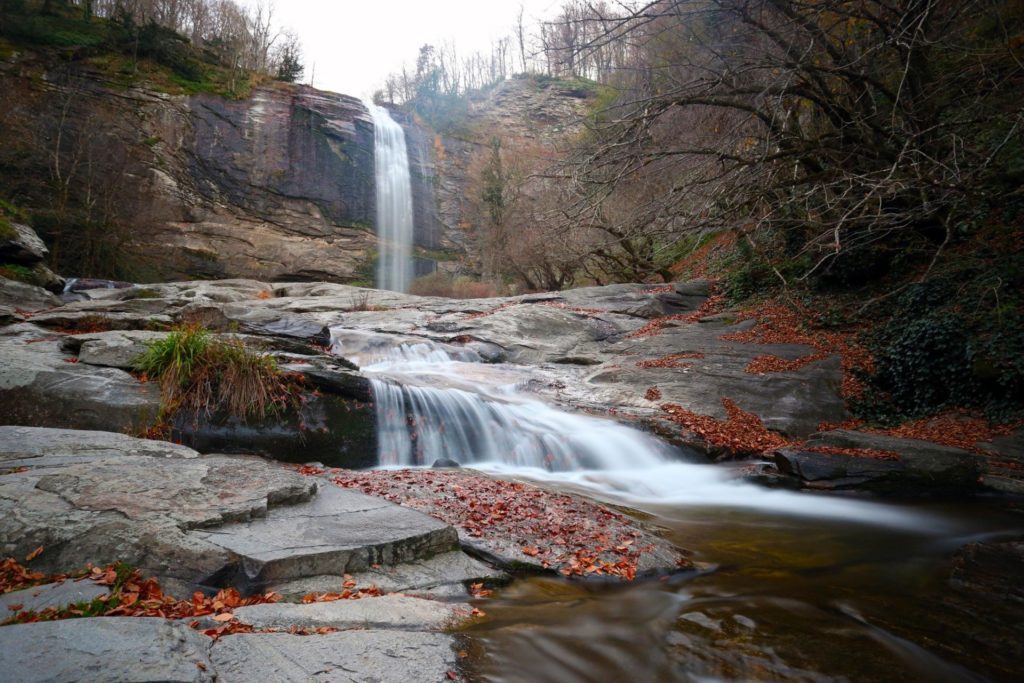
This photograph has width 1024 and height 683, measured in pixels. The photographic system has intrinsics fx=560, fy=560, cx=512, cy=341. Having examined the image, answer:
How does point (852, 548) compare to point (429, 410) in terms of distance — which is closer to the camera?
point (852, 548)

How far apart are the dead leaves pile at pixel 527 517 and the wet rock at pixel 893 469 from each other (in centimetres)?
306

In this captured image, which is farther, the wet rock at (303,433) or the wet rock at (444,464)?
the wet rock at (444,464)

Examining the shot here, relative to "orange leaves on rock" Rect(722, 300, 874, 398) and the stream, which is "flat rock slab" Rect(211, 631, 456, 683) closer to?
the stream

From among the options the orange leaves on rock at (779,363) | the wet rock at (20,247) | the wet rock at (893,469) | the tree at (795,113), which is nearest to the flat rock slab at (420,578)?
the tree at (795,113)

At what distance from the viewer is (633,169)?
23.1 feet

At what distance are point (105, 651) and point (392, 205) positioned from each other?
3283cm

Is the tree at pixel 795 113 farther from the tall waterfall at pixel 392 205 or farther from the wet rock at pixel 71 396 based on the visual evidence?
the tall waterfall at pixel 392 205

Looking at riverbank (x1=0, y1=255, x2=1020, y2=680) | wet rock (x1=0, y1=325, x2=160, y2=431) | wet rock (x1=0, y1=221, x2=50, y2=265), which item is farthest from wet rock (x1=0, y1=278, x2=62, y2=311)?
wet rock (x1=0, y1=325, x2=160, y2=431)

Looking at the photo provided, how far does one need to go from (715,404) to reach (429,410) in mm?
4815

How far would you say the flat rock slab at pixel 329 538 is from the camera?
122 inches

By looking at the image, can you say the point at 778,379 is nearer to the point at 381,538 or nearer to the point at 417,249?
the point at 381,538

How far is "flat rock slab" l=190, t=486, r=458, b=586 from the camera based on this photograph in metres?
Answer: 3.10

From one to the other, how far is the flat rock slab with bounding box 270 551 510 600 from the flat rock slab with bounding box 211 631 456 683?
0.66 meters

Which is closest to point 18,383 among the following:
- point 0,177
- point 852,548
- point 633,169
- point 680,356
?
point 633,169
